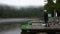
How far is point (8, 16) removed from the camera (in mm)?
100438

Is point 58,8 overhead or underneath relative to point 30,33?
overhead

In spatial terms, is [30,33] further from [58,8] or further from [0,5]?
[0,5]

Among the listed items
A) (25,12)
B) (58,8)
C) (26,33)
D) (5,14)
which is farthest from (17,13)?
(26,33)

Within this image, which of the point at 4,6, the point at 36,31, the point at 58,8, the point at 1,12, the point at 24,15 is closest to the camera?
the point at 36,31

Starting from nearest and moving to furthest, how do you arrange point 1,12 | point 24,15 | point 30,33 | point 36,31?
1. point 36,31
2. point 30,33
3. point 1,12
4. point 24,15

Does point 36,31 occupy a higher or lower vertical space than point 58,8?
lower

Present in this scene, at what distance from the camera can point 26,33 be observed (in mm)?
15172

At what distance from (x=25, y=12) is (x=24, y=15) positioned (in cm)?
288

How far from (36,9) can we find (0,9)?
2098 cm

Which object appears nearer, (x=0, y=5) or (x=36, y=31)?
(x=36, y=31)

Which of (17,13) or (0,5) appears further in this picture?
(17,13)

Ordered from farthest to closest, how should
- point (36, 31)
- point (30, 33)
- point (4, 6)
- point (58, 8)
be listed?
1. point (4, 6)
2. point (58, 8)
3. point (30, 33)
4. point (36, 31)

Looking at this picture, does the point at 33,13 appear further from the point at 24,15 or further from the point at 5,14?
the point at 5,14

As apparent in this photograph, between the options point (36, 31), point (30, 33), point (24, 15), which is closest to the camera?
point (36, 31)
